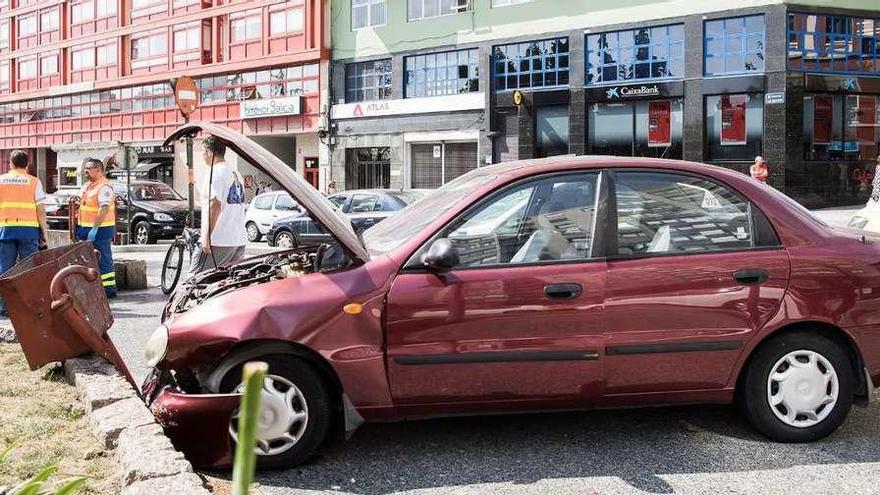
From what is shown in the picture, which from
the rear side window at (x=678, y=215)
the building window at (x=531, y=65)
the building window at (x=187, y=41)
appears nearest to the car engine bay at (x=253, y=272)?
the rear side window at (x=678, y=215)

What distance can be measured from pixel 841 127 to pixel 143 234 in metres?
20.8

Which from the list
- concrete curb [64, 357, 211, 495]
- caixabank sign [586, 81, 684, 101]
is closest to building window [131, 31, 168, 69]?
caixabank sign [586, 81, 684, 101]

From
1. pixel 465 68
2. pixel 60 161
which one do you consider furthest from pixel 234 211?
pixel 60 161

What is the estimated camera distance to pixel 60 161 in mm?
49656

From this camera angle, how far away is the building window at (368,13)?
112ft

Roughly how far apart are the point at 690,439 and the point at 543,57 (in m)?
26.4

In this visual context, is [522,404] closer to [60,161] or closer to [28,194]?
[28,194]

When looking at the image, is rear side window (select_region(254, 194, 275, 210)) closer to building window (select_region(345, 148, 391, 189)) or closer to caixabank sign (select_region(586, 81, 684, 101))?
building window (select_region(345, 148, 391, 189))

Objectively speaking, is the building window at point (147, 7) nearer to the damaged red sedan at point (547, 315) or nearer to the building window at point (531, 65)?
the building window at point (531, 65)

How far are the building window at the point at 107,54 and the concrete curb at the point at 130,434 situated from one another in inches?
1779

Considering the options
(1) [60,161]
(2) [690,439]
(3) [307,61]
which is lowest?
(2) [690,439]

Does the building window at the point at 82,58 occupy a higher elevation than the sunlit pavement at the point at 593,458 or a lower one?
higher

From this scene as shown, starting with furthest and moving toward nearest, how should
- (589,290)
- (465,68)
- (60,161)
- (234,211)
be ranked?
(60,161)
(465,68)
(234,211)
(589,290)

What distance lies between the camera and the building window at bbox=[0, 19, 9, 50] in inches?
2180
